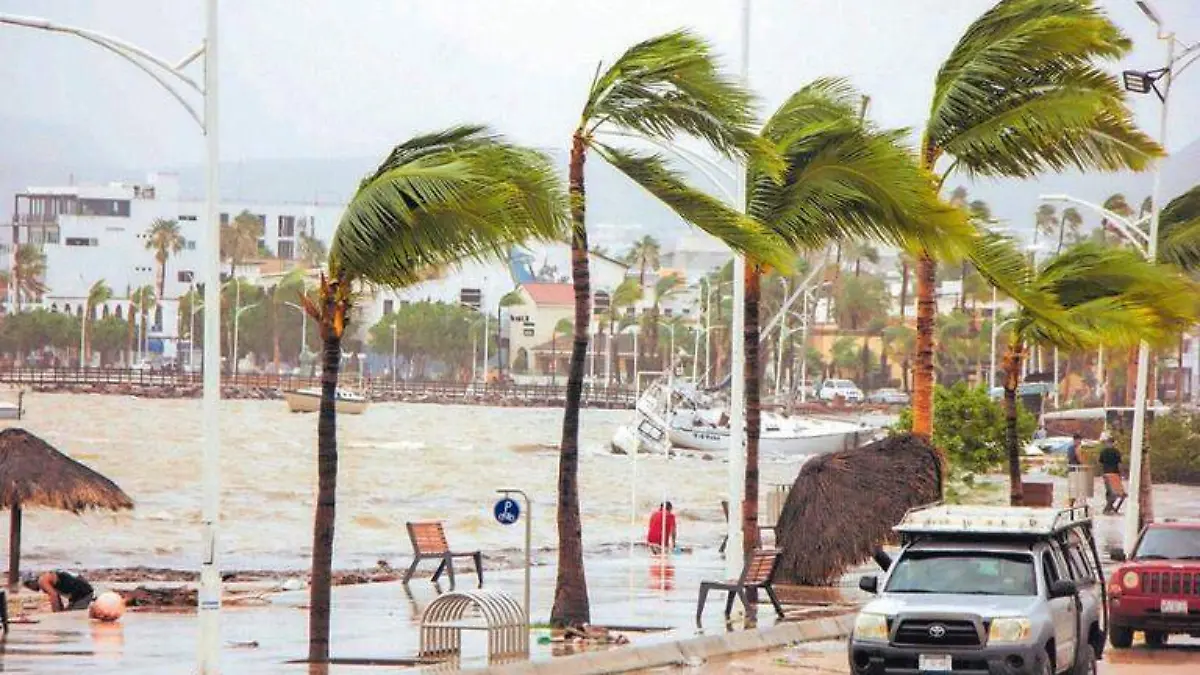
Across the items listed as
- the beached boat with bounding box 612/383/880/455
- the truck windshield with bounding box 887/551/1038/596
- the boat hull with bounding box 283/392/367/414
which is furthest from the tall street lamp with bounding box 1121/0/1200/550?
the boat hull with bounding box 283/392/367/414

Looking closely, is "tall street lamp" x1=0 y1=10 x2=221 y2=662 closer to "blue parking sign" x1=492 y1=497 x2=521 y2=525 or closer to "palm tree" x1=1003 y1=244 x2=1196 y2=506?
"blue parking sign" x1=492 y1=497 x2=521 y2=525

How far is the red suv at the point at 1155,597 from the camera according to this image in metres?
27.1

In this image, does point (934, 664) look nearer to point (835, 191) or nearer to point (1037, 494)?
point (835, 191)

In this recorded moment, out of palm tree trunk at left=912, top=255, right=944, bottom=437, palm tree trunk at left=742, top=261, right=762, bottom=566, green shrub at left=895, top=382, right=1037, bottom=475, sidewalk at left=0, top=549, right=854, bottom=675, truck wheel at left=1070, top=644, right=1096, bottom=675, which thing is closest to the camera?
truck wheel at left=1070, top=644, right=1096, bottom=675

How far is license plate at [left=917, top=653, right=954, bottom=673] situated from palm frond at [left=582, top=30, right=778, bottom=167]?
7.48 metres

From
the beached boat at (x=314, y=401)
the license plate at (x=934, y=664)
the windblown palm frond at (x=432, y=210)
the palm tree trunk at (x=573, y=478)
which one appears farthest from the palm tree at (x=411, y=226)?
the beached boat at (x=314, y=401)

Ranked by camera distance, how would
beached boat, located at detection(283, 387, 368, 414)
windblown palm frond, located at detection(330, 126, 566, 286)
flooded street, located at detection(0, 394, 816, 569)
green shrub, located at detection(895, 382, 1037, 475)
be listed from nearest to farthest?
windblown palm frond, located at detection(330, 126, 566, 286) < green shrub, located at detection(895, 382, 1037, 475) < flooded street, located at detection(0, 394, 816, 569) < beached boat, located at detection(283, 387, 368, 414)

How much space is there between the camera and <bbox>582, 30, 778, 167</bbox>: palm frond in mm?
25688

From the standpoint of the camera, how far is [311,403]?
568 ft

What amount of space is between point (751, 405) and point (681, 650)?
9.22 meters

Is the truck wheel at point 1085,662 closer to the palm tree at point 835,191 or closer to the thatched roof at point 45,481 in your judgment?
the palm tree at point 835,191

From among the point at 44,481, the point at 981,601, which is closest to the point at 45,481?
the point at 44,481

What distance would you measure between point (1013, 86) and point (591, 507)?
158ft

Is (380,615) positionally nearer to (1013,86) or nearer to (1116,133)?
(1013,86)
